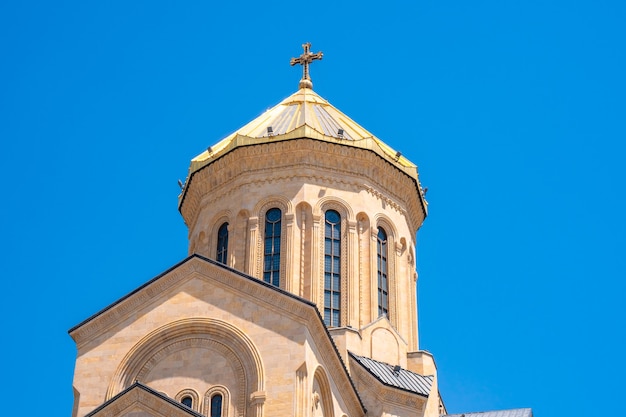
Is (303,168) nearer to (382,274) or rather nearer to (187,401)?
(382,274)

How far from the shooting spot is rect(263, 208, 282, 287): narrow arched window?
120ft

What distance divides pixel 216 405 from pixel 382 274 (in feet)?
36.7

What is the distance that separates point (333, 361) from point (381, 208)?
952 cm

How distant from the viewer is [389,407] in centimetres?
3334

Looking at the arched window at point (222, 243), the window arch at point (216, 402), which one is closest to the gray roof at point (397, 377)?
the arched window at point (222, 243)

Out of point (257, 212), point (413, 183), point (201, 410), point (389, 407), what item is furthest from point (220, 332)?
point (413, 183)

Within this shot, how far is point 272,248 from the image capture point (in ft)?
122

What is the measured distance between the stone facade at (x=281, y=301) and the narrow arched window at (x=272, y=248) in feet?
0.23

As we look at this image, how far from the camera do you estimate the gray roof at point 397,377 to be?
3369 cm

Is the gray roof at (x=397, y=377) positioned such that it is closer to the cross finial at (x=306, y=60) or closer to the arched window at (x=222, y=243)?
the arched window at (x=222, y=243)

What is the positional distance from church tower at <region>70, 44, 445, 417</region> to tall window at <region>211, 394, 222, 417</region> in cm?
3

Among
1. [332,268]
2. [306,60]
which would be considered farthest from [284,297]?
[306,60]

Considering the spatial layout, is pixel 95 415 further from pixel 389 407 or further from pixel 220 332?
pixel 389 407

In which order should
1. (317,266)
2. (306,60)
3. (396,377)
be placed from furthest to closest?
1. (306,60)
2. (317,266)
3. (396,377)
